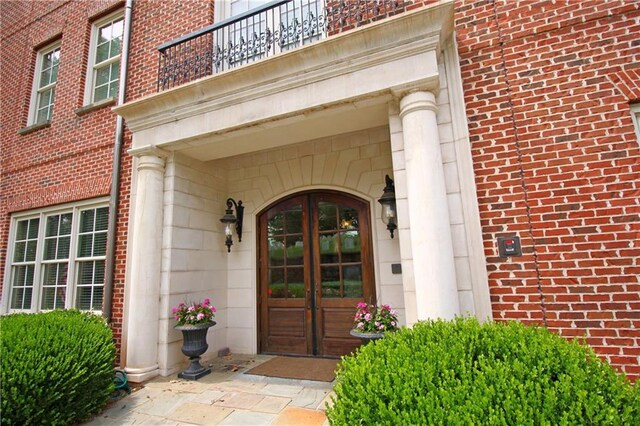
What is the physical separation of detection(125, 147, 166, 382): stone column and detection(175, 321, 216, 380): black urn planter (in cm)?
43

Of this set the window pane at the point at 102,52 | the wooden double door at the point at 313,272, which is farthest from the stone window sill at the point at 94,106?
the wooden double door at the point at 313,272

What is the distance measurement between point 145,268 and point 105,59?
4538 millimetres

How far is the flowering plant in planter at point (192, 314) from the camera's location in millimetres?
4305

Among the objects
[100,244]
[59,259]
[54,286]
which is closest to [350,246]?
[100,244]

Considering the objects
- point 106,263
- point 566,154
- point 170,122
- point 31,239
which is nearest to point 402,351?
point 566,154

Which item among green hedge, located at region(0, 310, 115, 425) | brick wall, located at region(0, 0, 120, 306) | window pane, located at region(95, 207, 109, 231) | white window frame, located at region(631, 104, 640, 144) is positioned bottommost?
green hedge, located at region(0, 310, 115, 425)

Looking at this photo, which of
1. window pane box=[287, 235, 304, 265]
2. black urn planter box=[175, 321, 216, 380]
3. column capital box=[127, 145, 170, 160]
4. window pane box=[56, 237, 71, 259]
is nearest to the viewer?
black urn planter box=[175, 321, 216, 380]

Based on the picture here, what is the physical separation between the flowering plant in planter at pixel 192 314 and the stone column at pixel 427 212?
9.27 ft

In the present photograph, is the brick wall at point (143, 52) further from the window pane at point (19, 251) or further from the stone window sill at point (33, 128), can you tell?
the window pane at point (19, 251)

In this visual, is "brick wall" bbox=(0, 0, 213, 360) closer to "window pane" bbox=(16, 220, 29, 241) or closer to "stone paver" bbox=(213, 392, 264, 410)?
"window pane" bbox=(16, 220, 29, 241)

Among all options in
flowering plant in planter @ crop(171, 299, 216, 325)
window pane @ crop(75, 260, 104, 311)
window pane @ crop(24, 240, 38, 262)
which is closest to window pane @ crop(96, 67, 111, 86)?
window pane @ crop(24, 240, 38, 262)

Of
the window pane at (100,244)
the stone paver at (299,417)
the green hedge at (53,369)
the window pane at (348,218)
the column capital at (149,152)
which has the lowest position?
the stone paver at (299,417)

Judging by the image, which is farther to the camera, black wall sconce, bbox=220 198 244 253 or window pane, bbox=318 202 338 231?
black wall sconce, bbox=220 198 244 253

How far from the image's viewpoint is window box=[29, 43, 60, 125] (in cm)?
681
